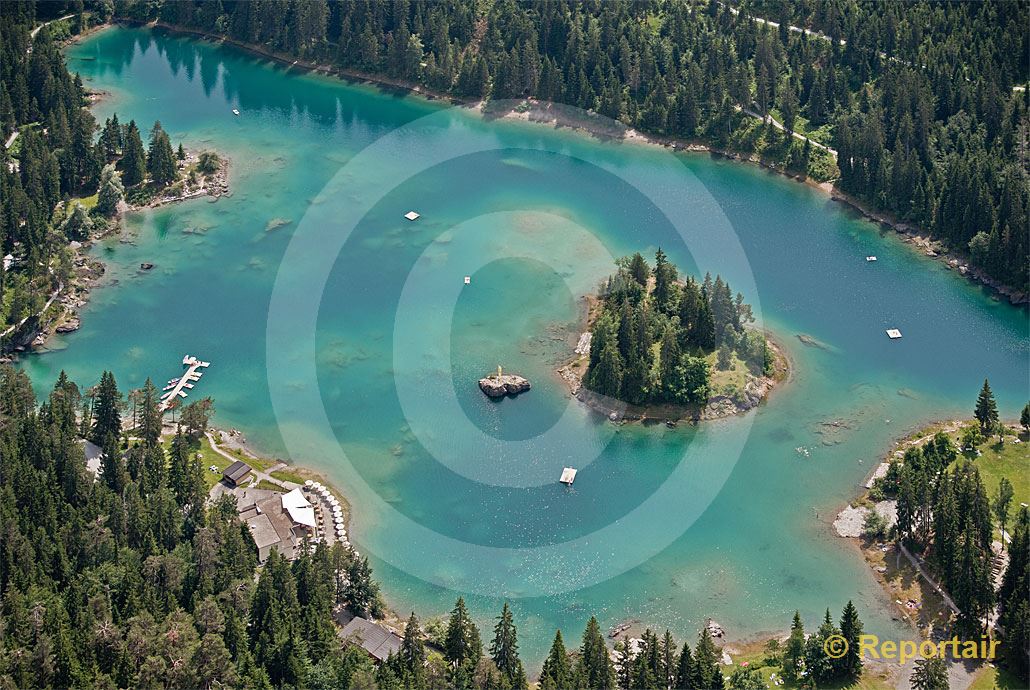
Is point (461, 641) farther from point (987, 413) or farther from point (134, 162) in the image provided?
point (134, 162)

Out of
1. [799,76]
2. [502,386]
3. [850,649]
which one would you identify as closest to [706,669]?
[850,649]

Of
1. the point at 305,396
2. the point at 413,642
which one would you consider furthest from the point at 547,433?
the point at 413,642

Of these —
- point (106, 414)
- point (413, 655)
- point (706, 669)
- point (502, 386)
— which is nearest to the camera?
point (706, 669)

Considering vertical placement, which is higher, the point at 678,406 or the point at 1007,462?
the point at 678,406

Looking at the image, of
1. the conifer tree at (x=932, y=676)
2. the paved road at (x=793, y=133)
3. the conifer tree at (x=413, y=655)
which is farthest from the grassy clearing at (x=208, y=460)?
the paved road at (x=793, y=133)

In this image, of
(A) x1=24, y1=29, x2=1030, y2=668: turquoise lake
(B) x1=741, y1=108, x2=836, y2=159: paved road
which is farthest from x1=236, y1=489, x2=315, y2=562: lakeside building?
(B) x1=741, y1=108, x2=836, y2=159: paved road
